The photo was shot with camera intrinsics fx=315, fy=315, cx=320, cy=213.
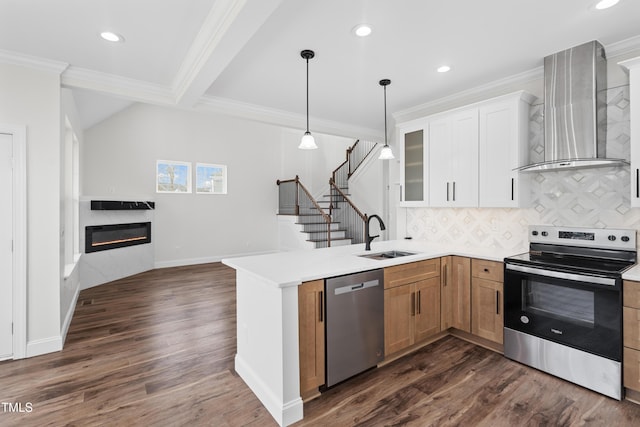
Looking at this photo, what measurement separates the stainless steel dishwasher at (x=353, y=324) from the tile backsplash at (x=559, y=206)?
1726mm

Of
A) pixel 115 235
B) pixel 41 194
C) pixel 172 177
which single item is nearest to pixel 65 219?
pixel 41 194

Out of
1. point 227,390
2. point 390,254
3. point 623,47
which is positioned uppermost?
point 623,47

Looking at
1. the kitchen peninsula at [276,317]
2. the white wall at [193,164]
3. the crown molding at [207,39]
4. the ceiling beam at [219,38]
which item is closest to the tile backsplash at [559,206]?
the kitchen peninsula at [276,317]

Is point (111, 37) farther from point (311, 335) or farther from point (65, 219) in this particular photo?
point (311, 335)

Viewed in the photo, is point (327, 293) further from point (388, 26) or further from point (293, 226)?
point (293, 226)

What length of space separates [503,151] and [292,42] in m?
2.27

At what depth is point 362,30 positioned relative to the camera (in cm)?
248

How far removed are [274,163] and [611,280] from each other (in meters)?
7.30

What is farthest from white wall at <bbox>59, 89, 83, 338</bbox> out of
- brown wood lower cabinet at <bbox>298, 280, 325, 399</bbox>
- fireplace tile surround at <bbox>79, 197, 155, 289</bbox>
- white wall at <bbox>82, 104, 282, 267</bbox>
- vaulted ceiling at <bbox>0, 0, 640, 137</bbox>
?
brown wood lower cabinet at <bbox>298, 280, 325, 399</bbox>

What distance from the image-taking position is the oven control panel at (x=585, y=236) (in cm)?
258

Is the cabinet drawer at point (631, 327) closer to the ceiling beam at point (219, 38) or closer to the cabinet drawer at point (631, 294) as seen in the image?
the cabinet drawer at point (631, 294)

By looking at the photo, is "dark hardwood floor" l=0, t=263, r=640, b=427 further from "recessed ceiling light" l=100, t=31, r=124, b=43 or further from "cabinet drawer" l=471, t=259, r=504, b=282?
"recessed ceiling light" l=100, t=31, r=124, b=43

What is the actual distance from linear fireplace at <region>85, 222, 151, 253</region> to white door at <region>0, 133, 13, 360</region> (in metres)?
2.64

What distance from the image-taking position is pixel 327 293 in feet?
7.29
